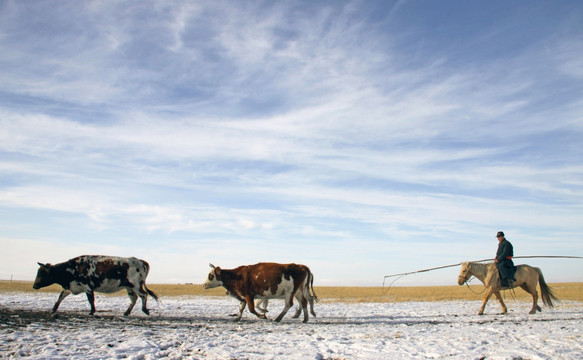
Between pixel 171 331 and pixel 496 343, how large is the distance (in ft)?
25.6

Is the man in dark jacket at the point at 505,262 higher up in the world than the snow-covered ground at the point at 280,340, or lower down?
higher up

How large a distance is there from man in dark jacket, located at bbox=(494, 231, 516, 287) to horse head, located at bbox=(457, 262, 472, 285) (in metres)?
1.30

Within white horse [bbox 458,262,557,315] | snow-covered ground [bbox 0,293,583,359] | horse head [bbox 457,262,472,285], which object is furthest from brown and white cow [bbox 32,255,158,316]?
white horse [bbox 458,262,557,315]

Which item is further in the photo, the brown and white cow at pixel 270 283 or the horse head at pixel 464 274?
the horse head at pixel 464 274

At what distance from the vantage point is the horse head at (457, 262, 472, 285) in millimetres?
19156

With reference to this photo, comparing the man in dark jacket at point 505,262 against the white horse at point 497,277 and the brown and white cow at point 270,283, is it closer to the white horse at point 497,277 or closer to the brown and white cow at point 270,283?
the white horse at point 497,277

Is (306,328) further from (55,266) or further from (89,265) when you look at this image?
(55,266)

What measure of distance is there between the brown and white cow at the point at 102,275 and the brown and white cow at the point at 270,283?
11.0ft

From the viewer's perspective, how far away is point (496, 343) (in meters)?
9.81

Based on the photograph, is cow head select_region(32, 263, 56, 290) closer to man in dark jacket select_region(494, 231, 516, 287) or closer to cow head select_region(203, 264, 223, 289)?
cow head select_region(203, 264, 223, 289)

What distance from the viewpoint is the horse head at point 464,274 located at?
19.2m

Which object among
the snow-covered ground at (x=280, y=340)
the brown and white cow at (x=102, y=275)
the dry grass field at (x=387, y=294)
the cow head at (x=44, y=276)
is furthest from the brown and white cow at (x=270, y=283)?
the dry grass field at (x=387, y=294)

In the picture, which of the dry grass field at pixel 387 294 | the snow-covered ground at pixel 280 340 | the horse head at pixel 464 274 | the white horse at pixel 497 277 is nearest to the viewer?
the snow-covered ground at pixel 280 340

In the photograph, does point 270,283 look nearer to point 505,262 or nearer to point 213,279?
point 213,279
